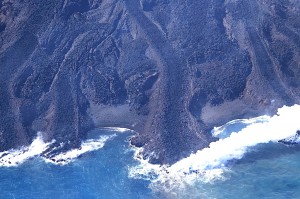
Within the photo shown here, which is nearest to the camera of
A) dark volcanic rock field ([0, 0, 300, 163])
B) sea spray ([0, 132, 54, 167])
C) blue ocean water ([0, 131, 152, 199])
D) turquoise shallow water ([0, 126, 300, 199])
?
turquoise shallow water ([0, 126, 300, 199])

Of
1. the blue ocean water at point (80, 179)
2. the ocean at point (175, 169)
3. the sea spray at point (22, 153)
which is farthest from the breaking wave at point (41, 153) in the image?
the blue ocean water at point (80, 179)

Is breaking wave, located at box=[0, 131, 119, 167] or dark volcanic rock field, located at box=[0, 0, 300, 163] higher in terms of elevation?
dark volcanic rock field, located at box=[0, 0, 300, 163]

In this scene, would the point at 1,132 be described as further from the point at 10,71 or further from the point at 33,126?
the point at 10,71

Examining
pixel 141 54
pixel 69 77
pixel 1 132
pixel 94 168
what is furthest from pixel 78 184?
pixel 141 54

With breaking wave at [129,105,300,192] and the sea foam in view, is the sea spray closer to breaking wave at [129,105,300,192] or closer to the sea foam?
the sea foam

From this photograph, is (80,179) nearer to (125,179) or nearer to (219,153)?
(125,179)

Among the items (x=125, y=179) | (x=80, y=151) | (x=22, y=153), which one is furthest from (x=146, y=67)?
(x=22, y=153)

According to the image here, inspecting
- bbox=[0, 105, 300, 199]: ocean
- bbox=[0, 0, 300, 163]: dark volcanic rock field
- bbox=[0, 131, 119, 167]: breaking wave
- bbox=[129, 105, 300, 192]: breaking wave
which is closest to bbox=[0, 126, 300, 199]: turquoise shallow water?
bbox=[0, 105, 300, 199]: ocean
